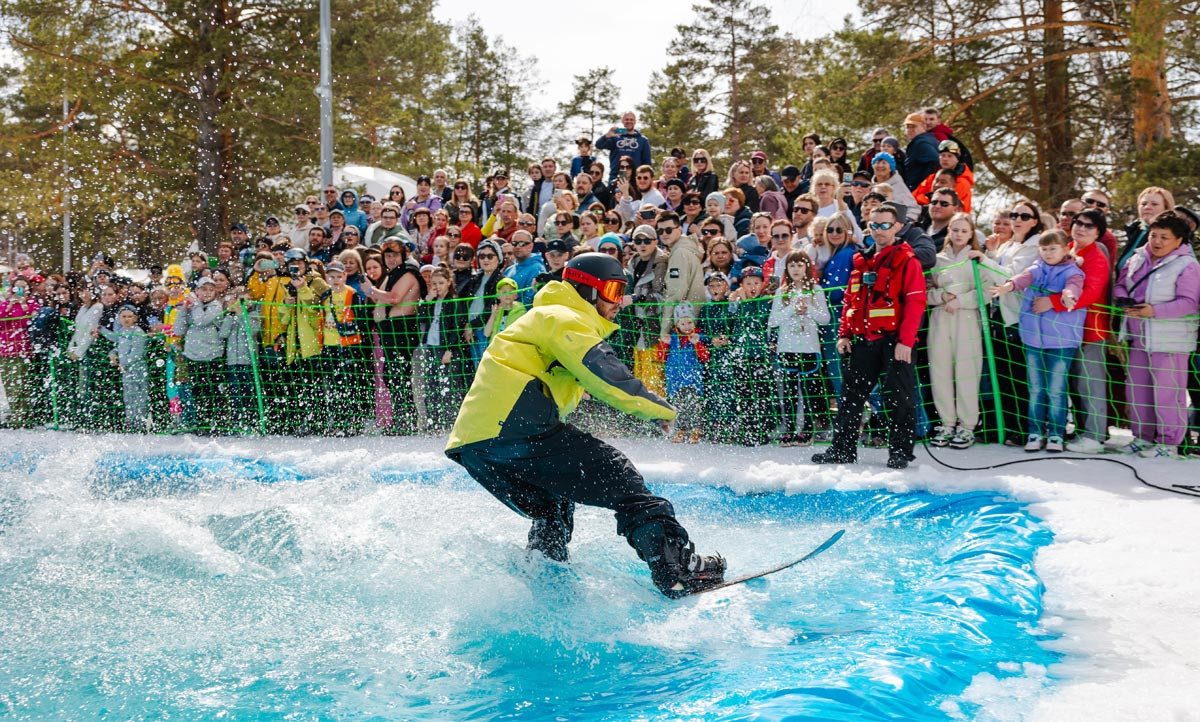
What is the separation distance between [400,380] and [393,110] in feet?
41.9

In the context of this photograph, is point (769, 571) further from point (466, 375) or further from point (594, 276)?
point (466, 375)

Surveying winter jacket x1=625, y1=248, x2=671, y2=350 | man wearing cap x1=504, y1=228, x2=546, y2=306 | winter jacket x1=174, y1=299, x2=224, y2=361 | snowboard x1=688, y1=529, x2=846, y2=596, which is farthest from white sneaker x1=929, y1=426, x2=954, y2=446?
winter jacket x1=174, y1=299, x2=224, y2=361

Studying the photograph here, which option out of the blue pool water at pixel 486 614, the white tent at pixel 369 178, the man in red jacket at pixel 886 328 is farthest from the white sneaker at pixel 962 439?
the white tent at pixel 369 178

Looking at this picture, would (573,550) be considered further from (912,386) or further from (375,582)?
(912,386)

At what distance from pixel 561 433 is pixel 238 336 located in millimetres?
7189

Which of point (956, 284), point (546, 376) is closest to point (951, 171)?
point (956, 284)

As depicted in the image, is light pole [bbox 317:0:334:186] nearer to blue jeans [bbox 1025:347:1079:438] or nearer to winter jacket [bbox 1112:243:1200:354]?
blue jeans [bbox 1025:347:1079:438]

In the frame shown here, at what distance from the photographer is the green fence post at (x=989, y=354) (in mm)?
7719

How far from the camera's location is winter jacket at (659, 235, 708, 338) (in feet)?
28.9

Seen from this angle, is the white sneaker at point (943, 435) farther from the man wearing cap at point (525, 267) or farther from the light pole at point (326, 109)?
the light pole at point (326, 109)

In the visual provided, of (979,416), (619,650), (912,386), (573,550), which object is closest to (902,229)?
(912,386)

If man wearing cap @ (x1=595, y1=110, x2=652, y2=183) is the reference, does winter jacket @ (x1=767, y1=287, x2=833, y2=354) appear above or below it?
below

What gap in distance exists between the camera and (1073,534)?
17.4 feet

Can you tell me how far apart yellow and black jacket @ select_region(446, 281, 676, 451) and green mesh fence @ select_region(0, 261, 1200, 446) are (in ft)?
13.6
